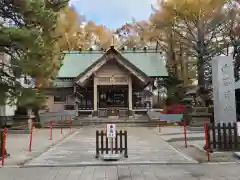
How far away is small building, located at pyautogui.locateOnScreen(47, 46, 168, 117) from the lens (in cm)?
3250

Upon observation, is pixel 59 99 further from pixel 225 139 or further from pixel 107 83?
pixel 225 139

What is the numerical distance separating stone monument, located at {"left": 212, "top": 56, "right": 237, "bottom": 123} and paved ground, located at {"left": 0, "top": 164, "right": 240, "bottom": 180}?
3304mm

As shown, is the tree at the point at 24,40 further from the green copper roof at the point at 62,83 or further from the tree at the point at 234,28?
the tree at the point at 234,28

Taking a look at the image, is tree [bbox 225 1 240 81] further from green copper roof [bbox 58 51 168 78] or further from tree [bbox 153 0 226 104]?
green copper roof [bbox 58 51 168 78]

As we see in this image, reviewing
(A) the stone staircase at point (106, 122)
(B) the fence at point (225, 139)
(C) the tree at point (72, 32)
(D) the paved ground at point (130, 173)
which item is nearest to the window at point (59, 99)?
(A) the stone staircase at point (106, 122)

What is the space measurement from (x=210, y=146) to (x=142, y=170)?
3896 mm

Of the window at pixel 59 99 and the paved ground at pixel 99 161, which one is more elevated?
the window at pixel 59 99

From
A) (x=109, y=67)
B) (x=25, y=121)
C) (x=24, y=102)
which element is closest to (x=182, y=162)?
(x=24, y=102)

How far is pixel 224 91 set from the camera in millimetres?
12742

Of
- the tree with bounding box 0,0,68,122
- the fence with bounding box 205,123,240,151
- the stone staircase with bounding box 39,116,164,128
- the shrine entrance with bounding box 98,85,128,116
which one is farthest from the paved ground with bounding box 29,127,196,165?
the shrine entrance with bounding box 98,85,128,116

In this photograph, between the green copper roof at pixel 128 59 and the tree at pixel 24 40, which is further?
the green copper roof at pixel 128 59

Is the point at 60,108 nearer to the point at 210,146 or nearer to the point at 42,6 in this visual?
the point at 42,6

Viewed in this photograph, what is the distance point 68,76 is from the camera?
35.2 meters

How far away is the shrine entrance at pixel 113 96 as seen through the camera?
3500 cm
